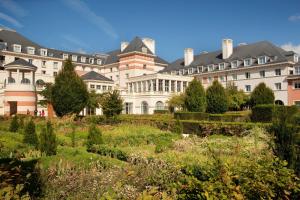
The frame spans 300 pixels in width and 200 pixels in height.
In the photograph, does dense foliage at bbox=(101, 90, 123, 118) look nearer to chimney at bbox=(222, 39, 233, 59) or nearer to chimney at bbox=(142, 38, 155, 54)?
chimney at bbox=(222, 39, 233, 59)

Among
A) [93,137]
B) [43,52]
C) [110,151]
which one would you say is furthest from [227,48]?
[110,151]

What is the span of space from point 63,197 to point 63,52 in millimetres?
56683

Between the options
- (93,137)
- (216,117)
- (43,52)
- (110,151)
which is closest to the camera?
(110,151)

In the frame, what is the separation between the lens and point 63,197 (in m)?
6.86

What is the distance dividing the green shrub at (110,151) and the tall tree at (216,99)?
75.2 ft

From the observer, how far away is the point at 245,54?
161 feet

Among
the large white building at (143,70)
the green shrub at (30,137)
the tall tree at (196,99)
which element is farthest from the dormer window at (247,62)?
the green shrub at (30,137)

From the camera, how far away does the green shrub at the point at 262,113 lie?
81.0 feet

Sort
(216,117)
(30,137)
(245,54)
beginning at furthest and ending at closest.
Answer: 1. (245,54)
2. (216,117)
3. (30,137)

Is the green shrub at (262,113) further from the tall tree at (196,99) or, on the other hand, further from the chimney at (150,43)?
the chimney at (150,43)

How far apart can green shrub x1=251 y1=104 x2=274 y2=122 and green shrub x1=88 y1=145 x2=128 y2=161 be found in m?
16.7

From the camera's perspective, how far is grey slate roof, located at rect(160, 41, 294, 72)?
4459 cm

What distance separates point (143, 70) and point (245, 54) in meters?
19.5

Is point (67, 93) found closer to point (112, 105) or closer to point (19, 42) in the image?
point (112, 105)
